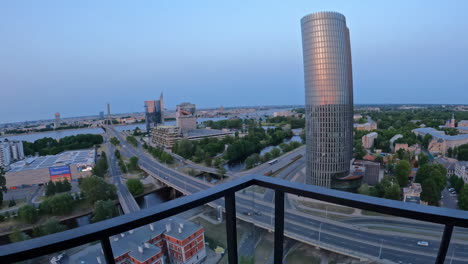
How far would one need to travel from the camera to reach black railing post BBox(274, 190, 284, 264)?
67 cm

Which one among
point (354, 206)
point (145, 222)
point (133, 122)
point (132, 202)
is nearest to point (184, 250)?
point (145, 222)

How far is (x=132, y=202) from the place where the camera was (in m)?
7.74

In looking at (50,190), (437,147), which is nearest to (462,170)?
(437,147)

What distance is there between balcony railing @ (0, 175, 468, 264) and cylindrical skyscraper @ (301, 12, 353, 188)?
8.77m

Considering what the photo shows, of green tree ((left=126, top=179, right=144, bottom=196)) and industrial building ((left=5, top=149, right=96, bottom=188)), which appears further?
industrial building ((left=5, top=149, right=96, bottom=188))

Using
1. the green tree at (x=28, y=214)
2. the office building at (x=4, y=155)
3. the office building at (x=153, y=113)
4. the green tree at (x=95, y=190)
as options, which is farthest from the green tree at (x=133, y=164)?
the office building at (x=153, y=113)

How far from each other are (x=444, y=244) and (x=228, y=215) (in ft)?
1.76

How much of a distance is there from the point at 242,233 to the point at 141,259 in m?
0.32

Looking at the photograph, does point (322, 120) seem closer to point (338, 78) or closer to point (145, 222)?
point (338, 78)

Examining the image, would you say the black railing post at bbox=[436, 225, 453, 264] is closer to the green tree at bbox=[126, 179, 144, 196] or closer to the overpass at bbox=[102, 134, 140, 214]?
the overpass at bbox=[102, 134, 140, 214]

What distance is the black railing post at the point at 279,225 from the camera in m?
0.67

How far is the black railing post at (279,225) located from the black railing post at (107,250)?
447 millimetres

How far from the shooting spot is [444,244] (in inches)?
20.1

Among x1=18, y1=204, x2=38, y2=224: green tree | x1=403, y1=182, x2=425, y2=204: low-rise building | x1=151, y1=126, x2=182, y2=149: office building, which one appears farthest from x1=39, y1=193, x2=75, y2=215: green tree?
x1=151, y1=126, x2=182, y2=149: office building
